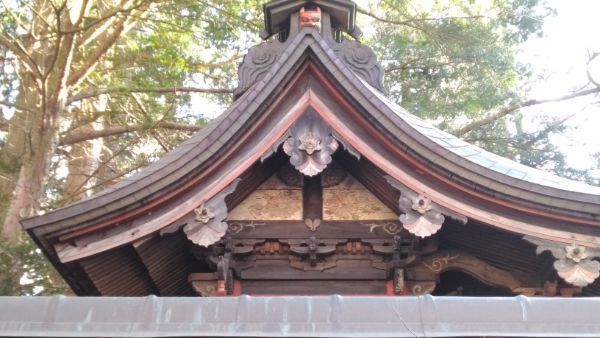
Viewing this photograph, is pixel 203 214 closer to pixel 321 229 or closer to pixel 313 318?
pixel 321 229

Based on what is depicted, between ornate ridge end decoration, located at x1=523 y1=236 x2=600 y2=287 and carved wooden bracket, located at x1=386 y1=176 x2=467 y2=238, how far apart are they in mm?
634


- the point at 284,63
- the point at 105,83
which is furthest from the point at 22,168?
the point at 284,63

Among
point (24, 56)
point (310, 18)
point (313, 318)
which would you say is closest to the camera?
point (313, 318)

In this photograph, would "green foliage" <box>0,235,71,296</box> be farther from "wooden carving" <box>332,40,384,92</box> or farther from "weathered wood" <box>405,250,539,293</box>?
"weathered wood" <box>405,250,539,293</box>

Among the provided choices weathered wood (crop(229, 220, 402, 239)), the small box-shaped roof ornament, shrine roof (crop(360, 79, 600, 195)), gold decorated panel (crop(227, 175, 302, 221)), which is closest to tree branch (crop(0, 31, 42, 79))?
the small box-shaped roof ornament

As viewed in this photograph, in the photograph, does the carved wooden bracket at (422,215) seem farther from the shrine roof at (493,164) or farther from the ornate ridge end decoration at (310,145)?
the ornate ridge end decoration at (310,145)

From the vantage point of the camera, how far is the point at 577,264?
4.46 metres

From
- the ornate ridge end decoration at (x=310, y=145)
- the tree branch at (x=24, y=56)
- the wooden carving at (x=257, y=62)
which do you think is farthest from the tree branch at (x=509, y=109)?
the ornate ridge end decoration at (x=310, y=145)

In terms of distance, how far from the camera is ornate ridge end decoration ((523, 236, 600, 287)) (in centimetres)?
445

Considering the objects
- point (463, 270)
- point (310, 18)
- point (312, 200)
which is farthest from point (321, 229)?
point (310, 18)

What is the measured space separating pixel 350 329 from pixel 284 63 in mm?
2069

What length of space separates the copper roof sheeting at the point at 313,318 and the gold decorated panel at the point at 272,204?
5.33ft

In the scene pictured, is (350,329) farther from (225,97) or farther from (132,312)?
(225,97)

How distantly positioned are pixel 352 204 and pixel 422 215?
30.9 inches
